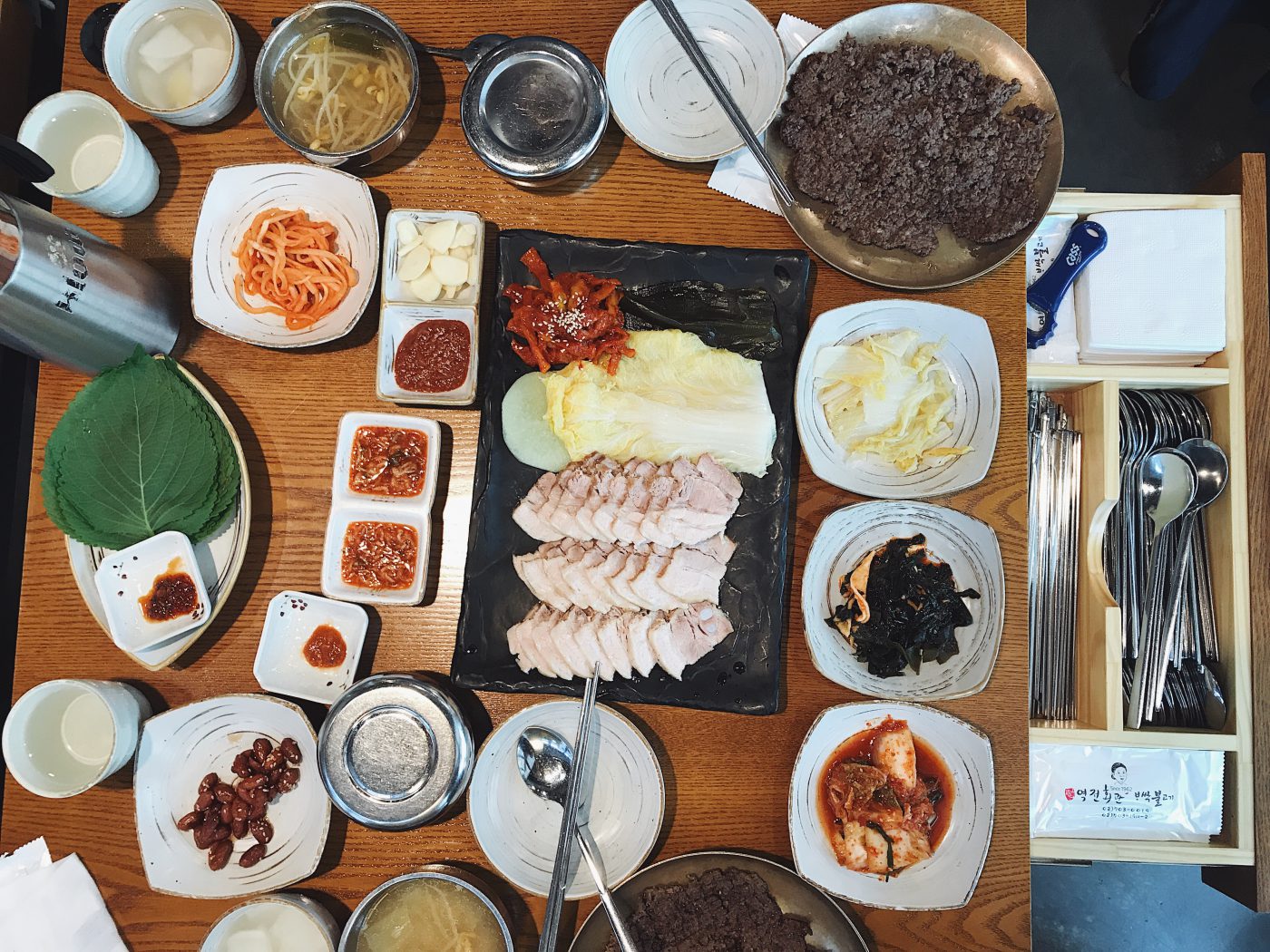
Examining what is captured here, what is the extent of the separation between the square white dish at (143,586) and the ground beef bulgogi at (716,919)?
1812 mm

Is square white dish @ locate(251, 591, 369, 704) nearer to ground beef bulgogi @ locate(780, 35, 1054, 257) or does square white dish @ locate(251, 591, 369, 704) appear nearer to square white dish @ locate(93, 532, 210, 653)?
square white dish @ locate(93, 532, 210, 653)

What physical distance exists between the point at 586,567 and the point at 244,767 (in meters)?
1.38

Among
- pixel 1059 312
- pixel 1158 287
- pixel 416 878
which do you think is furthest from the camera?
pixel 1059 312

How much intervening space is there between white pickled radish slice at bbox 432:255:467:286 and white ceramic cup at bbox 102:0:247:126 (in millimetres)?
1008

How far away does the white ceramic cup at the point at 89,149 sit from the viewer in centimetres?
280

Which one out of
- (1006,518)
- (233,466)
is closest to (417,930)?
(233,466)

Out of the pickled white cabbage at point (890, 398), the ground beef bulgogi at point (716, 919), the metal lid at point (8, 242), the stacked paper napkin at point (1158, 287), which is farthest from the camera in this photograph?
the stacked paper napkin at point (1158, 287)

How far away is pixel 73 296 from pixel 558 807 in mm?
2342

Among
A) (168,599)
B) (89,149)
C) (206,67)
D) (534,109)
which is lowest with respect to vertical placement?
(168,599)

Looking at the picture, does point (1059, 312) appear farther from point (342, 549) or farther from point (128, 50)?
point (128, 50)

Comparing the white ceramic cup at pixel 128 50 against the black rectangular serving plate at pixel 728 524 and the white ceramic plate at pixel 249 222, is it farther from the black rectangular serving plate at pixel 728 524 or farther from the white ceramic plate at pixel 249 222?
the black rectangular serving plate at pixel 728 524

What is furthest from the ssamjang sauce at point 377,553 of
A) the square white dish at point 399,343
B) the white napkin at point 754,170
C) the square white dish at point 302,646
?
the white napkin at point 754,170

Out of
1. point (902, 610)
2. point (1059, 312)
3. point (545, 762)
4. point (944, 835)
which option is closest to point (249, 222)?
point (545, 762)

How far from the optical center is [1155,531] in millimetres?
3195
